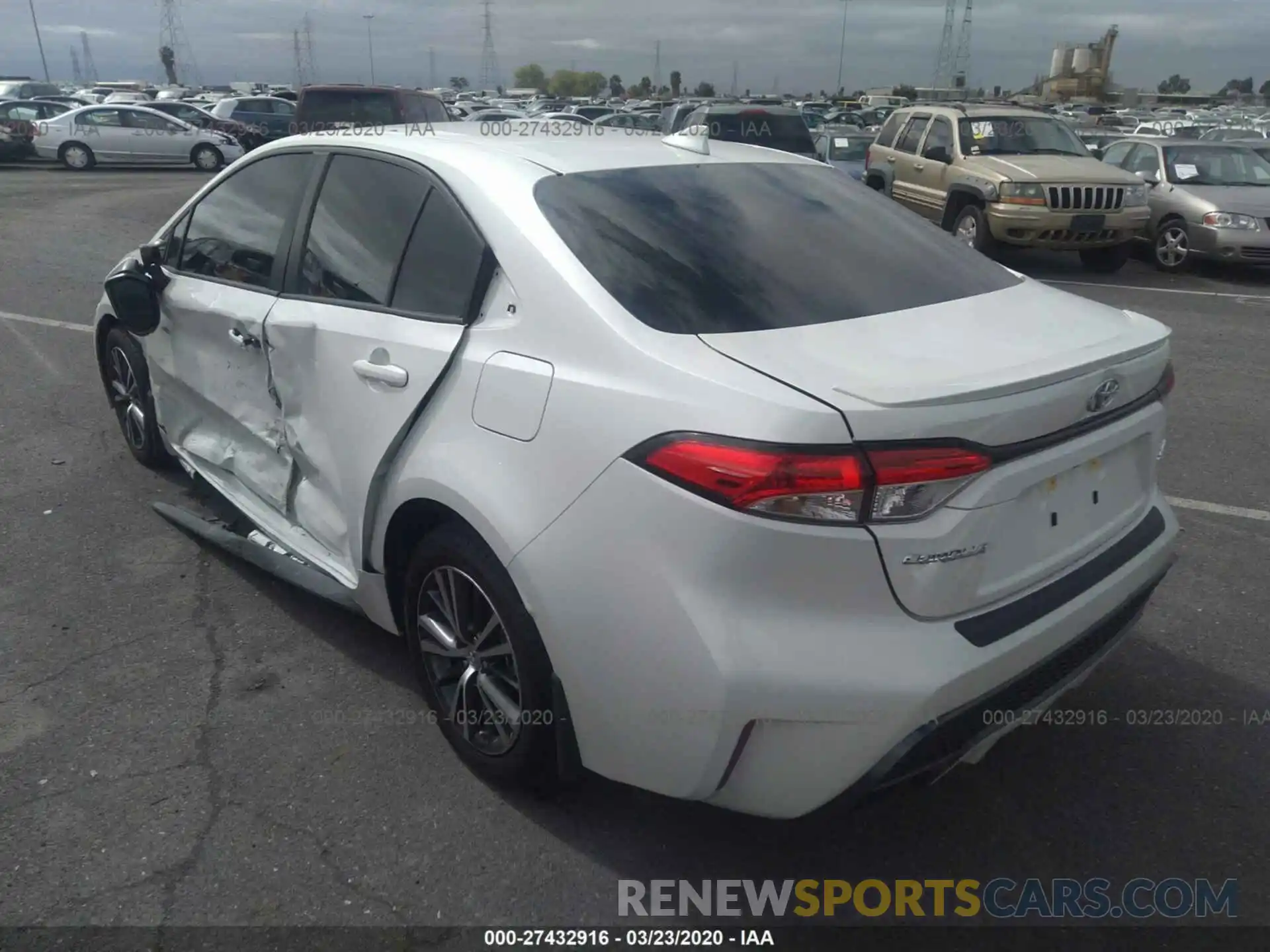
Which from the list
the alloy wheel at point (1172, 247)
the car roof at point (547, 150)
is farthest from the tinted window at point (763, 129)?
the car roof at point (547, 150)

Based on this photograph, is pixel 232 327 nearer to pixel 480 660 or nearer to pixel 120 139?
pixel 480 660

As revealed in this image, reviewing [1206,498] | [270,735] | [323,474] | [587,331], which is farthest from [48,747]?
[1206,498]

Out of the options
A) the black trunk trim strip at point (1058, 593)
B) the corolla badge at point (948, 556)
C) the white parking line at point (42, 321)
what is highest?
the corolla badge at point (948, 556)

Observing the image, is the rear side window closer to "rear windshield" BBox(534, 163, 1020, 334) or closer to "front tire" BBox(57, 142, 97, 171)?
"rear windshield" BBox(534, 163, 1020, 334)

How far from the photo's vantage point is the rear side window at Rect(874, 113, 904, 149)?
14219 mm

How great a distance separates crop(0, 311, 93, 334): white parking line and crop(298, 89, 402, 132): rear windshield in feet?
24.1

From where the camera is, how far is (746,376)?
2.15 metres

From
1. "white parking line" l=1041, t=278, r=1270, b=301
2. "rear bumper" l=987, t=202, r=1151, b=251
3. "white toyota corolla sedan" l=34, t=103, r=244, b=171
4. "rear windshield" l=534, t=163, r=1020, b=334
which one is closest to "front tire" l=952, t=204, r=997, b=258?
"rear bumper" l=987, t=202, r=1151, b=251

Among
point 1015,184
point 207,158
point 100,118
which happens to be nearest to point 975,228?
point 1015,184

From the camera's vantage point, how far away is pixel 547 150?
3.07m

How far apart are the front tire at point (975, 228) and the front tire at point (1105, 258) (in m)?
1.12

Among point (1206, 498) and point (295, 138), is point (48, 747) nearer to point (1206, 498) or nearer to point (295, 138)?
point (295, 138)

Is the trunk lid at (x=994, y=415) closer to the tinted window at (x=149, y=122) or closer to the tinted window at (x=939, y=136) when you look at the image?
the tinted window at (x=939, y=136)

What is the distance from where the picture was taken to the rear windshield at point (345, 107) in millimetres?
15016
